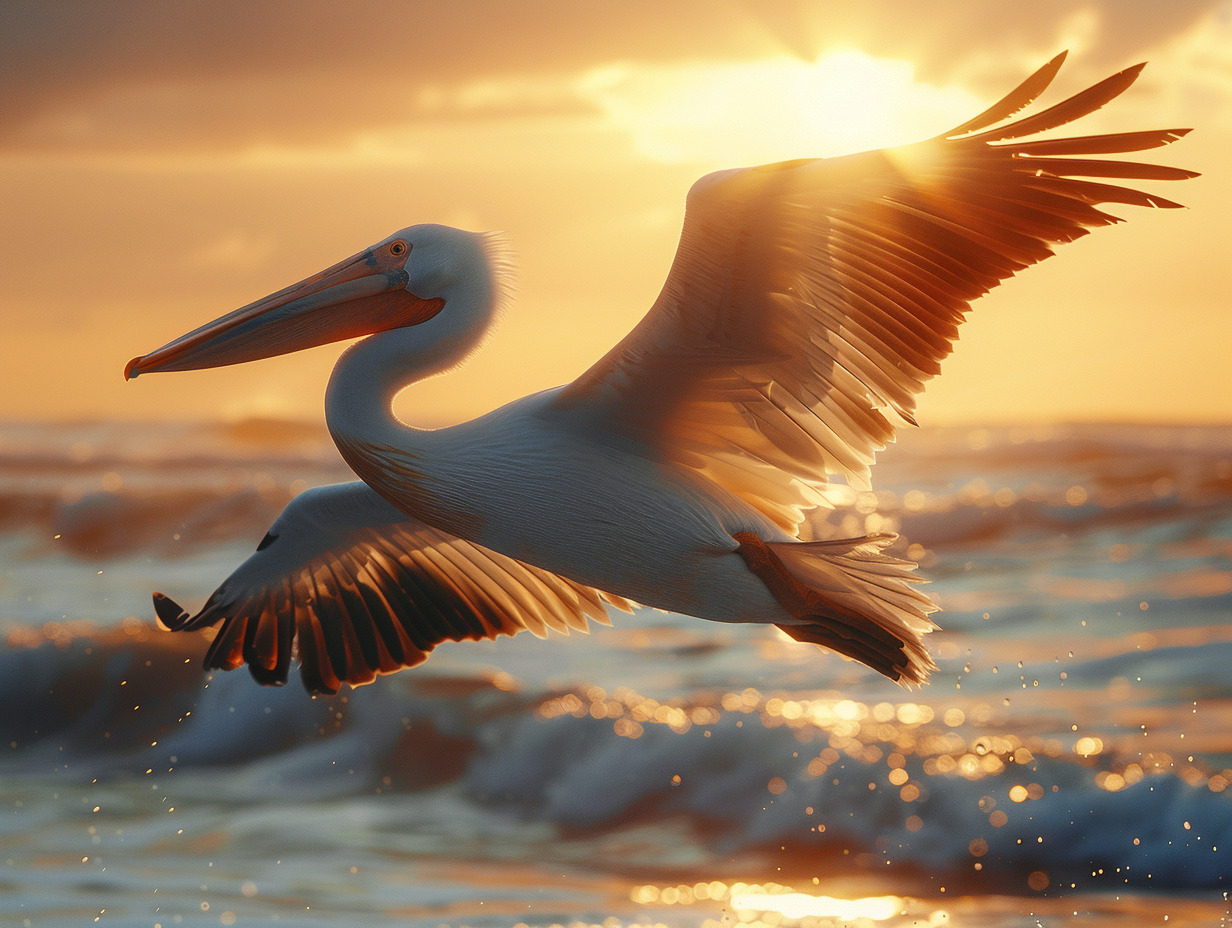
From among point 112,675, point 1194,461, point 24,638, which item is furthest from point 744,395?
point 1194,461

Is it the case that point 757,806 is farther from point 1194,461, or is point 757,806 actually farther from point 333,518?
point 1194,461

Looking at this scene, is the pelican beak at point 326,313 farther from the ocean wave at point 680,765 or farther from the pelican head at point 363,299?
the ocean wave at point 680,765

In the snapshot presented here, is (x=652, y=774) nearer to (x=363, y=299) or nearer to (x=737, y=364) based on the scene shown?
(x=737, y=364)

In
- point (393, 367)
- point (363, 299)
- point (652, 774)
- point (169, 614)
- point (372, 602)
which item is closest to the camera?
point (393, 367)

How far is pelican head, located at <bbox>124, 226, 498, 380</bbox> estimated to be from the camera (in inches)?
153

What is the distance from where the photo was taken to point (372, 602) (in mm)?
5281

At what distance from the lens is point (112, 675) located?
39.7 ft

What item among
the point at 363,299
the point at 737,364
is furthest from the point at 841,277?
the point at 363,299

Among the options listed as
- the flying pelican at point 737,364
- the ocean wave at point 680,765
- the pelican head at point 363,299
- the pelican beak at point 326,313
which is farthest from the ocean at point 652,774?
the pelican beak at point 326,313

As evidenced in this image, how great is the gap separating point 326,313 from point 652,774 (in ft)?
19.8

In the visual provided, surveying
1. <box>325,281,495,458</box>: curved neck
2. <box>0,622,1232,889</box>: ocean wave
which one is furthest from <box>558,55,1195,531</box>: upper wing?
<box>0,622,1232,889</box>: ocean wave

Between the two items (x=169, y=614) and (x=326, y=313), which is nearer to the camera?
(x=326, y=313)

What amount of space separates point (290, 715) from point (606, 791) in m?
3.14

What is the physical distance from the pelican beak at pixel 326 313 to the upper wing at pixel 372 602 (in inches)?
53.6
